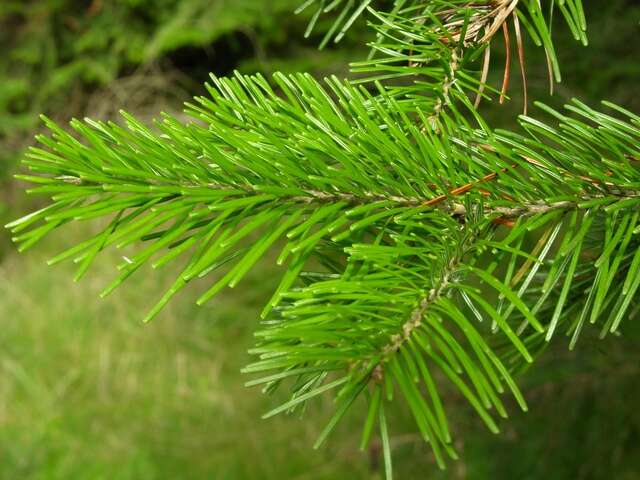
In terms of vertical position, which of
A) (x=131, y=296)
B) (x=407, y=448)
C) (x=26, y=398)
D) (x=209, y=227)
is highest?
(x=209, y=227)

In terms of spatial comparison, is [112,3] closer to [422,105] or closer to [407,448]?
[407,448]

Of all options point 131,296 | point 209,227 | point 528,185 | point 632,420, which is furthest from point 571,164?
point 131,296

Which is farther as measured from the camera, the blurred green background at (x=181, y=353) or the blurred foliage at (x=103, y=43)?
the blurred foliage at (x=103, y=43)

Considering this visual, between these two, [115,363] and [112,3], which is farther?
[112,3]

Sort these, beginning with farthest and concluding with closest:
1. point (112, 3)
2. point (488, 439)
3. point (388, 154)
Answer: point (112, 3) < point (488, 439) < point (388, 154)

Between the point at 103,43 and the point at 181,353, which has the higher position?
the point at 103,43

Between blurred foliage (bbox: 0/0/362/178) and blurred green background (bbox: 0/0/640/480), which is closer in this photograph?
blurred green background (bbox: 0/0/640/480)

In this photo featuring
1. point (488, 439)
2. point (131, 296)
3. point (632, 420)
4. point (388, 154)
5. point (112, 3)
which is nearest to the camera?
point (388, 154)

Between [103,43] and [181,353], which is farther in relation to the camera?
[103,43]
